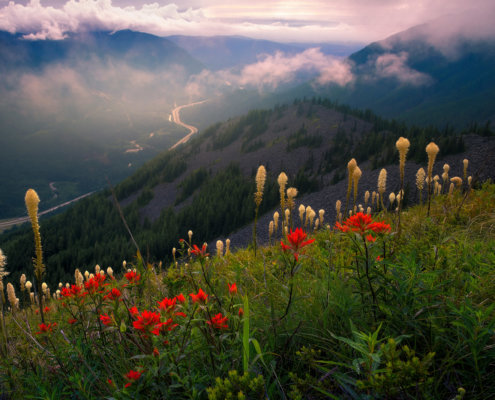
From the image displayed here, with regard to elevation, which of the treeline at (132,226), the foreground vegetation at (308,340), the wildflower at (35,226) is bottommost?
the treeline at (132,226)

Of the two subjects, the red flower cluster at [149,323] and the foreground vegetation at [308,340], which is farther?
the red flower cluster at [149,323]

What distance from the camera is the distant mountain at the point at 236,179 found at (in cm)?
3959

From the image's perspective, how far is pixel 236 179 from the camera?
226 ft

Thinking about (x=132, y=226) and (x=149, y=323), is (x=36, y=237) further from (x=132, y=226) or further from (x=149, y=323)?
(x=132, y=226)

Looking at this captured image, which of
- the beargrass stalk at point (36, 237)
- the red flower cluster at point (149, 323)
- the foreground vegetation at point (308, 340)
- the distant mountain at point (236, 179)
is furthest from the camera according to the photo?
the distant mountain at point (236, 179)

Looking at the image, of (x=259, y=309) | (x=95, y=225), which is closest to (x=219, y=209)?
(x=95, y=225)

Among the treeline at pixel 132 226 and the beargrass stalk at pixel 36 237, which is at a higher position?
the beargrass stalk at pixel 36 237

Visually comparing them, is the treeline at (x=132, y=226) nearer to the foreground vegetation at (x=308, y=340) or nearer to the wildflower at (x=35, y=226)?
the wildflower at (x=35, y=226)

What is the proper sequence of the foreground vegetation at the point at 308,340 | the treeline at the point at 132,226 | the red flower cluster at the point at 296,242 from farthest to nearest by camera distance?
1. the treeline at the point at 132,226
2. the red flower cluster at the point at 296,242
3. the foreground vegetation at the point at 308,340

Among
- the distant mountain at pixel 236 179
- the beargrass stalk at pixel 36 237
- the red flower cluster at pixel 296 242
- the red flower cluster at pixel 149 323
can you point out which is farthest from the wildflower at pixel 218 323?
the distant mountain at pixel 236 179

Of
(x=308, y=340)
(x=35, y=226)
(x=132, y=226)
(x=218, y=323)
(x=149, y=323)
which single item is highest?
(x=35, y=226)

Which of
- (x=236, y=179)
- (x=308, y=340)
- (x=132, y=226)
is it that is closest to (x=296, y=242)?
(x=308, y=340)

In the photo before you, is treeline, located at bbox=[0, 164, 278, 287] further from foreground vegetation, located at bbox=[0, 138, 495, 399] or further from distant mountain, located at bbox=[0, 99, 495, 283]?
foreground vegetation, located at bbox=[0, 138, 495, 399]

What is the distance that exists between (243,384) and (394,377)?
77 cm
